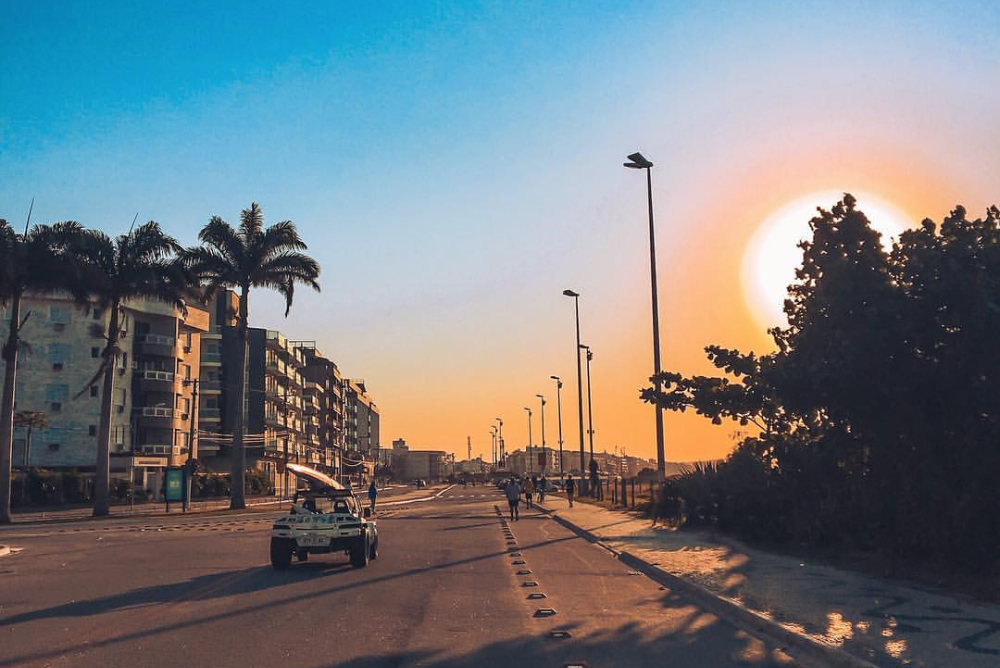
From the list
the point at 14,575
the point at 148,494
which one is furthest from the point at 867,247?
the point at 148,494

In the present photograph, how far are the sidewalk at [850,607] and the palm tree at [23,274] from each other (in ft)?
105

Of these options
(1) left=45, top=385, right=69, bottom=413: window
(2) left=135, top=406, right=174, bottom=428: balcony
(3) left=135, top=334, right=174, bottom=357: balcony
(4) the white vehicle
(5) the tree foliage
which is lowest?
(4) the white vehicle

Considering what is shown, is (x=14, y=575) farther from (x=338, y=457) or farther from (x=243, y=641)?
(x=338, y=457)

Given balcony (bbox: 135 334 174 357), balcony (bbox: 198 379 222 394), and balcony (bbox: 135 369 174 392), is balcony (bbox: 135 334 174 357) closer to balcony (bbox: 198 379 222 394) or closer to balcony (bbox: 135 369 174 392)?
balcony (bbox: 135 369 174 392)

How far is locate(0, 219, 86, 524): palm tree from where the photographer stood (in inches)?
1619

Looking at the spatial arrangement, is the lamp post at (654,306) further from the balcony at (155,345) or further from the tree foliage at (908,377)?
the balcony at (155,345)

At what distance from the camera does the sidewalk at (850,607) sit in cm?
909

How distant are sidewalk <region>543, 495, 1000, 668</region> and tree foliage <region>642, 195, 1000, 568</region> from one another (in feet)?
4.58

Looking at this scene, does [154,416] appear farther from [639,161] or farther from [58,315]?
[639,161]

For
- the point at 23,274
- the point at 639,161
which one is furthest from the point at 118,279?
the point at 639,161

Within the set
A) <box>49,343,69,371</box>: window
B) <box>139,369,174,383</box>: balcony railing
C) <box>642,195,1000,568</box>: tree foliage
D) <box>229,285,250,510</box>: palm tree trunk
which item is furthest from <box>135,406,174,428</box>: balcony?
<box>642,195,1000,568</box>: tree foliage

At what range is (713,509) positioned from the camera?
2842 cm

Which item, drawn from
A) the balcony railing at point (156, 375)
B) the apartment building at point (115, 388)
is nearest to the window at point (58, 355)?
the apartment building at point (115, 388)

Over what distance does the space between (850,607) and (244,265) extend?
4226 cm
